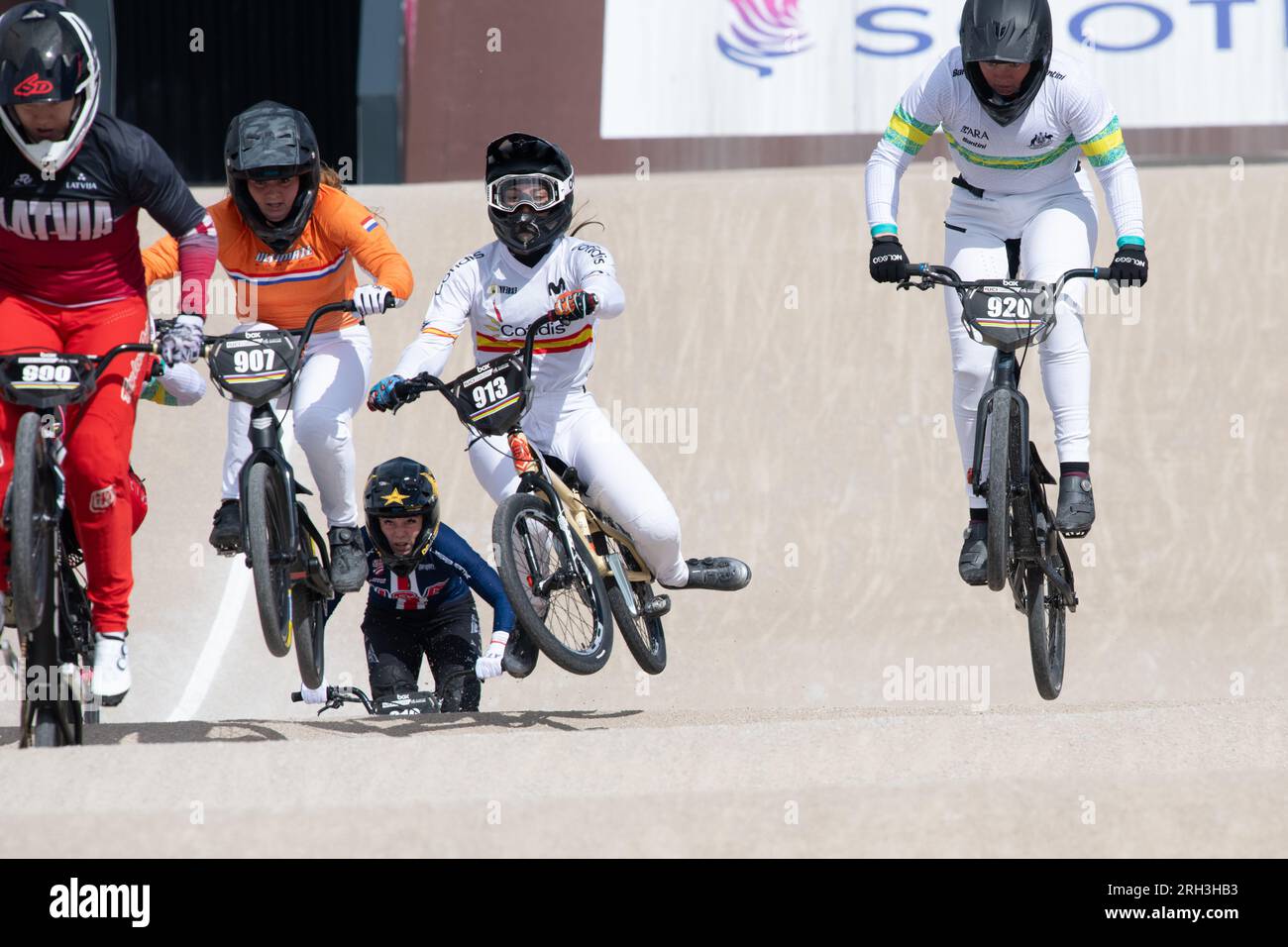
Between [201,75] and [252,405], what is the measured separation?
1237 cm

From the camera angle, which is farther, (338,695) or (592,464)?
(338,695)

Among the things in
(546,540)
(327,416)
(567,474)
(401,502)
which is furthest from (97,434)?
(567,474)

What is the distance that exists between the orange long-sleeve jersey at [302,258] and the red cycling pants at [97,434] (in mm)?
841

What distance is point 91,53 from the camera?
651cm

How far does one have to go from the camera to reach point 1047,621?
309 inches

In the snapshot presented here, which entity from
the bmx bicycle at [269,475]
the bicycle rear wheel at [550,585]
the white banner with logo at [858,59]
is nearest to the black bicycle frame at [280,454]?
the bmx bicycle at [269,475]

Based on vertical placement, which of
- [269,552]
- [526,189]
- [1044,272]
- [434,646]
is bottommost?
[434,646]

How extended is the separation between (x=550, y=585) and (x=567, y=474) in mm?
679

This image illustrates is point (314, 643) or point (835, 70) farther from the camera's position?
point (835, 70)

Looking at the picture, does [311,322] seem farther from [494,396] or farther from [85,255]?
[85,255]

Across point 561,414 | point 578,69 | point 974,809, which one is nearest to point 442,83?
point 578,69

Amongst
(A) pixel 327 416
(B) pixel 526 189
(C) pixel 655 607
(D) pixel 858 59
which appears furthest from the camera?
(D) pixel 858 59

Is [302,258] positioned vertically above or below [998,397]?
above

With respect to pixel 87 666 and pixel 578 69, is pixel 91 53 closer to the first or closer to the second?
pixel 87 666
